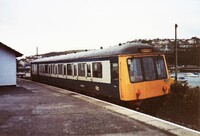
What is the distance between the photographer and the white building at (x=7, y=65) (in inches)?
912

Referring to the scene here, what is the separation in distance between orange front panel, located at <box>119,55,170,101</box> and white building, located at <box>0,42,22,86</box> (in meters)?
13.8

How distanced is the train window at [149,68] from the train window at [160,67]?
0.77 ft

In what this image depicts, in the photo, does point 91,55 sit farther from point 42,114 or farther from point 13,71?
point 13,71

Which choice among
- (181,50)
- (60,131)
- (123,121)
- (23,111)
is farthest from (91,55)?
(181,50)

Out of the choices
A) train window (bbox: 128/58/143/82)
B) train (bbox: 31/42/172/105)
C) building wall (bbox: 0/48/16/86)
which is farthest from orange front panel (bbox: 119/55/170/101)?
building wall (bbox: 0/48/16/86)

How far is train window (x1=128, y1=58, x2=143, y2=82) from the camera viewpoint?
1228 cm

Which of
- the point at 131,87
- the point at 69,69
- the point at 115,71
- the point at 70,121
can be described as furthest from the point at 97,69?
the point at 70,121

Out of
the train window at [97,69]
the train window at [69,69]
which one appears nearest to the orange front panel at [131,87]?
the train window at [97,69]

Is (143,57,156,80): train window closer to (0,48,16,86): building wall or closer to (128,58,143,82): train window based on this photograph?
(128,58,143,82): train window

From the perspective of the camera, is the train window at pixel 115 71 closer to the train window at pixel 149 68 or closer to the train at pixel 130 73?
the train at pixel 130 73

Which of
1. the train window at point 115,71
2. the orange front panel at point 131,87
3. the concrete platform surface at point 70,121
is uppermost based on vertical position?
the train window at point 115,71

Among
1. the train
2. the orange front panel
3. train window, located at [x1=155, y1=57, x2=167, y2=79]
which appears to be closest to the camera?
the orange front panel

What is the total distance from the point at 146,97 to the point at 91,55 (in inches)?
194

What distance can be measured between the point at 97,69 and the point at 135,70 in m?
3.08
